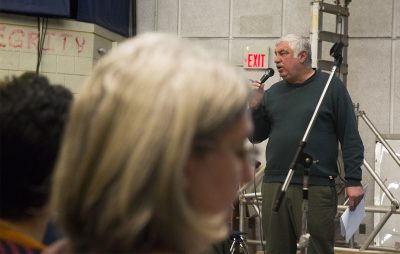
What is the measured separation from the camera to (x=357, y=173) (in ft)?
12.2

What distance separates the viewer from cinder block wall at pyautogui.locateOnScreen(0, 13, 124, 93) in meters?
5.66

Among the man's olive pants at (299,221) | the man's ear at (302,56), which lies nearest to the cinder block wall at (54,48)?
the man's ear at (302,56)

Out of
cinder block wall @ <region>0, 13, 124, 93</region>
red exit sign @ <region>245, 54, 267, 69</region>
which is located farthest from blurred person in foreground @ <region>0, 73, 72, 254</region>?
red exit sign @ <region>245, 54, 267, 69</region>

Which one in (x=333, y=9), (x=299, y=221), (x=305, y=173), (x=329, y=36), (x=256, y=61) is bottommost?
(x=299, y=221)

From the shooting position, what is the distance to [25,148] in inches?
48.9

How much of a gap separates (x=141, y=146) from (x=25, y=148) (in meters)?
0.55

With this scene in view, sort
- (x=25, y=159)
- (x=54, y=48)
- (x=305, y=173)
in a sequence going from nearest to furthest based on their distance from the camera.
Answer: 1. (x=25, y=159)
2. (x=305, y=173)
3. (x=54, y=48)

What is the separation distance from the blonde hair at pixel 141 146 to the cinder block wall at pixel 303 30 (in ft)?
17.0

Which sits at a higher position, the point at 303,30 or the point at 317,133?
the point at 303,30

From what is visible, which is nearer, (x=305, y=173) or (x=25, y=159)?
(x=25, y=159)

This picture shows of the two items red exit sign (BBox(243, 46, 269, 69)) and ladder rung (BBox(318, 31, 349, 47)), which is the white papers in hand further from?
red exit sign (BBox(243, 46, 269, 69))

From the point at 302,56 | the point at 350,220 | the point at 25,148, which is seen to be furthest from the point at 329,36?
the point at 25,148

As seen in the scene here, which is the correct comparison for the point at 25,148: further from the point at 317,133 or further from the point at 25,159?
the point at 317,133

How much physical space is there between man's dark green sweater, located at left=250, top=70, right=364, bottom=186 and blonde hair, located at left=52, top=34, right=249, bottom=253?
9.35ft
